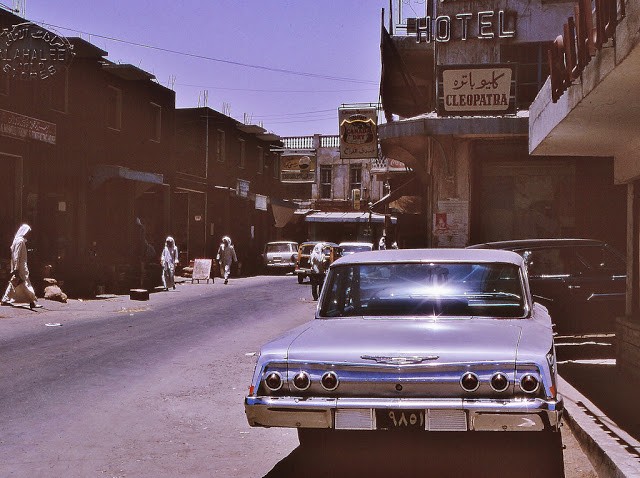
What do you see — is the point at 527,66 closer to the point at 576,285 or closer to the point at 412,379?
the point at 576,285

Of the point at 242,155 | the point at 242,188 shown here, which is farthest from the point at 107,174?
the point at 242,155

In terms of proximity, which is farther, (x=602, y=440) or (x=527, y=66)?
(x=527, y=66)

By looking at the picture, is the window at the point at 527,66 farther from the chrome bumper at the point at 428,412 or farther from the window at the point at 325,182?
the window at the point at 325,182

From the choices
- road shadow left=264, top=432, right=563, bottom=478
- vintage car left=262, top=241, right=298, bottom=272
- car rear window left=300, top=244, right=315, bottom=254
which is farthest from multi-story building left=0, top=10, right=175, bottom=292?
road shadow left=264, top=432, right=563, bottom=478

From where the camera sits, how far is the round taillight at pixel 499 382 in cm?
485

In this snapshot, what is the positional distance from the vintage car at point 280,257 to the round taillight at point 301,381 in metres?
38.1

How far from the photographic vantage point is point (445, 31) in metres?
23.0

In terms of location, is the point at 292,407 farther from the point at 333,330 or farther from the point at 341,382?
the point at 333,330

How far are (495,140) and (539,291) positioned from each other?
1127cm

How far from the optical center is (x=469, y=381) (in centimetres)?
488

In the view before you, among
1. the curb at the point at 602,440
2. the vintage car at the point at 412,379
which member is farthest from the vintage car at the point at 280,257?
the vintage car at the point at 412,379

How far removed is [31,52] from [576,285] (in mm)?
16344

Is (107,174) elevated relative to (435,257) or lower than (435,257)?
elevated

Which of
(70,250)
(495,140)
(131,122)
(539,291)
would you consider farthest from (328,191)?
(539,291)
